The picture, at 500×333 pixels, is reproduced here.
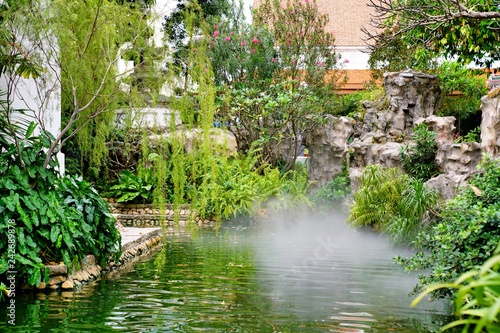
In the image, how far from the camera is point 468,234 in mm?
6152

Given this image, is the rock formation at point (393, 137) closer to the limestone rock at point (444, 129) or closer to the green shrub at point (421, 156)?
the limestone rock at point (444, 129)

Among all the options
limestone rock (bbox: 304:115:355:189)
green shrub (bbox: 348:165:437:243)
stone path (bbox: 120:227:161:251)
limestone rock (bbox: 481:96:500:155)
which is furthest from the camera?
limestone rock (bbox: 304:115:355:189)

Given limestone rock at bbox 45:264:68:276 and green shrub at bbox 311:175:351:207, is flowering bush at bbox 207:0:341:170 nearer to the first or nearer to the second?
green shrub at bbox 311:175:351:207

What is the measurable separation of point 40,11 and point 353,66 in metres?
24.6

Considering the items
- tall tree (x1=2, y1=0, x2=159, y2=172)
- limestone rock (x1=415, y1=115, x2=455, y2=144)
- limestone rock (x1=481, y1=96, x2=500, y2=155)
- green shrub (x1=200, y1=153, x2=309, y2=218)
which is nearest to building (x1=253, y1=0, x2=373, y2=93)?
green shrub (x1=200, y1=153, x2=309, y2=218)

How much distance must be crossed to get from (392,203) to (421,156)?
2.65m

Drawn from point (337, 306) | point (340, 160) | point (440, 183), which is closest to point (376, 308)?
point (337, 306)

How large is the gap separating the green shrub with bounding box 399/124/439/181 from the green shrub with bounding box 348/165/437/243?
378 mm

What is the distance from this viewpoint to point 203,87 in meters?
10.1

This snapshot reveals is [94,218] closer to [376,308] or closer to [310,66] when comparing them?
[376,308]

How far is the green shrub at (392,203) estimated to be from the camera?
13398 mm

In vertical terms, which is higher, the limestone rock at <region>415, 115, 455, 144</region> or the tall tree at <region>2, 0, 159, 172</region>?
the tall tree at <region>2, 0, 159, 172</region>

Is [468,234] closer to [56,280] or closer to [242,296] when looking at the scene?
[242,296]

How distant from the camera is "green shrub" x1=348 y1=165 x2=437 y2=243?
13.4m
